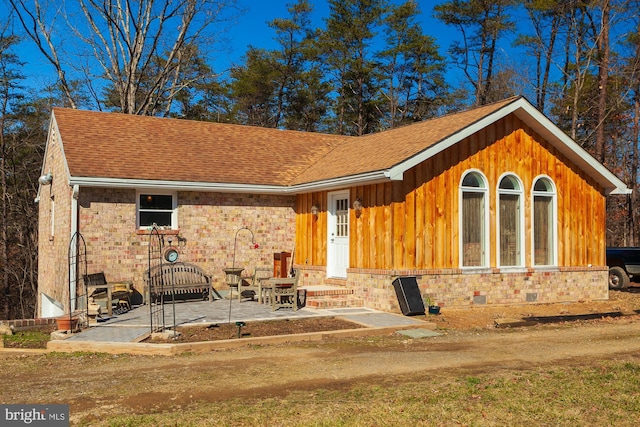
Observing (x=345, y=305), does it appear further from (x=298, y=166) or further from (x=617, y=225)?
(x=617, y=225)

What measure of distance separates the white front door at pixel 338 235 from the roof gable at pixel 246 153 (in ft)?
2.02

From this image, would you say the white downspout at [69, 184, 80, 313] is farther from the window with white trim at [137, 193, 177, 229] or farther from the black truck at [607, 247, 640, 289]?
the black truck at [607, 247, 640, 289]

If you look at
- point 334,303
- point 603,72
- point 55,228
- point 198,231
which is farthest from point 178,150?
point 603,72

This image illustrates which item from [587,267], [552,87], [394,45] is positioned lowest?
[587,267]

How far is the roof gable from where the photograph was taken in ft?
47.6

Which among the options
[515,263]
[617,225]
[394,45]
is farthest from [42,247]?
[617,225]

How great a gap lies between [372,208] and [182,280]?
16.8ft

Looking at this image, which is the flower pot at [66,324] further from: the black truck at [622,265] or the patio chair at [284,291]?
the black truck at [622,265]

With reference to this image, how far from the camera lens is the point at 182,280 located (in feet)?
50.6

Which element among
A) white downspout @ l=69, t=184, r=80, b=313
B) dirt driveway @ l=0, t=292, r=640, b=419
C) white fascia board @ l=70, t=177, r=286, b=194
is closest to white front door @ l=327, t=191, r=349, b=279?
white fascia board @ l=70, t=177, r=286, b=194

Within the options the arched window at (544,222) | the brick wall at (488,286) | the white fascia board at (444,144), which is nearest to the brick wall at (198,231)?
the brick wall at (488,286)

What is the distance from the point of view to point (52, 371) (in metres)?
8.38

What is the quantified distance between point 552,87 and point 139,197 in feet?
86.2

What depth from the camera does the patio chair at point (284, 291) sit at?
13711mm
